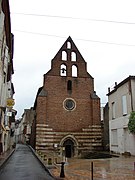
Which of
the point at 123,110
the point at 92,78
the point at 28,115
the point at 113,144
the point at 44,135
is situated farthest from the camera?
the point at 28,115

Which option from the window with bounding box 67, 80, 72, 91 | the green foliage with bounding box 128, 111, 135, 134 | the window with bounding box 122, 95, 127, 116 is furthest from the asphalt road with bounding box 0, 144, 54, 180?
the window with bounding box 67, 80, 72, 91

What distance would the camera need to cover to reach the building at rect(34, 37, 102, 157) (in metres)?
31.5

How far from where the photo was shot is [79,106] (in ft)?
111

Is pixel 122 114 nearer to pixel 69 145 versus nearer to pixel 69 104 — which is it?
pixel 69 104

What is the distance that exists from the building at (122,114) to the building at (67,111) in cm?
532

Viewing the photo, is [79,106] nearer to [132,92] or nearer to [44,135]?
[44,135]

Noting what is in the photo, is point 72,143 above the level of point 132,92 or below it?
below

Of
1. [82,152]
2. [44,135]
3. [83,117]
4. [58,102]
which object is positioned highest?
[58,102]

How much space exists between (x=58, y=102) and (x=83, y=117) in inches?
166

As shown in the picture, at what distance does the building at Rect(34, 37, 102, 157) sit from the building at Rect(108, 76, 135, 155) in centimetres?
532

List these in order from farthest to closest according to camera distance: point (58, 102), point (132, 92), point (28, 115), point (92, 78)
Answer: point (28, 115), point (92, 78), point (58, 102), point (132, 92)

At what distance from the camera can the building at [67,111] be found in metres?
31.5

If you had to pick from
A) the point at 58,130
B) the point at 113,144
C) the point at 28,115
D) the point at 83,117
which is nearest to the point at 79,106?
the point at 83,117

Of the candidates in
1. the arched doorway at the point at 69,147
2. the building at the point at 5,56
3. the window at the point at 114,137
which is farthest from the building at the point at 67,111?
the building at the point at 5,56
